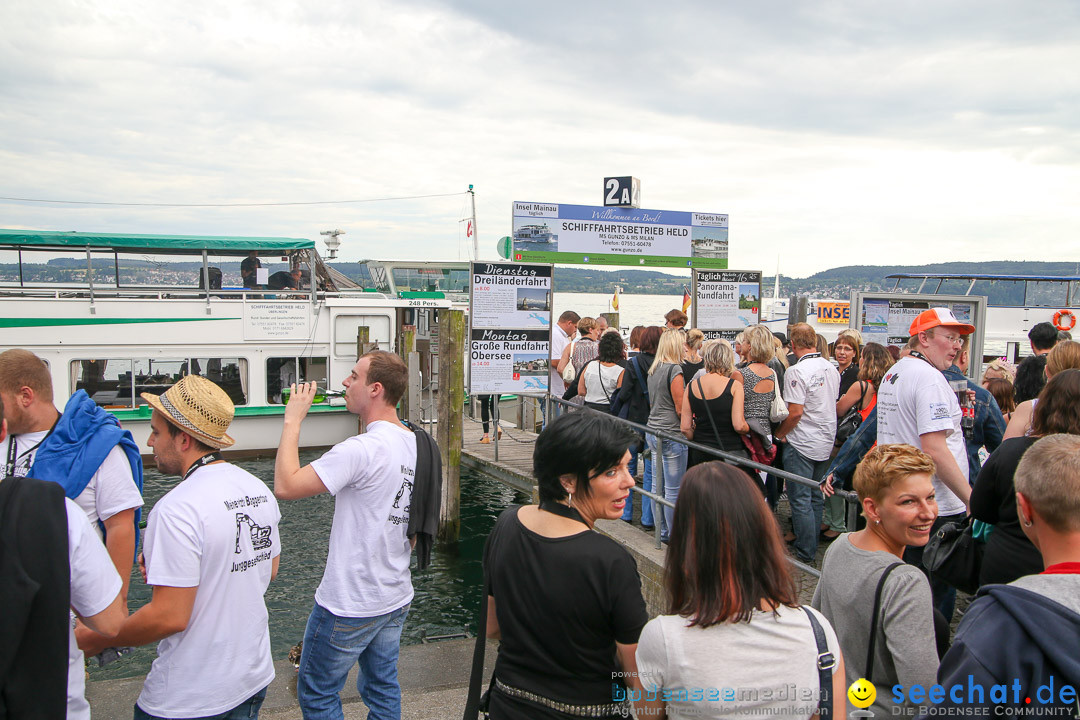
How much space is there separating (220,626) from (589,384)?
5.50 m

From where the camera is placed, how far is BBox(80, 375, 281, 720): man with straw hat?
8.12ft

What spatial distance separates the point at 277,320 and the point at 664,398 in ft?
36.7

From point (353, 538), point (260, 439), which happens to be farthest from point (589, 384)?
point (260, 439)

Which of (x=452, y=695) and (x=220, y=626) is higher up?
(x=220, y=626)

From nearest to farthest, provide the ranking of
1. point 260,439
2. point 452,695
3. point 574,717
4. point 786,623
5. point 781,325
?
point 786,623
point 574,717
point 452,695
point 260,439
point 781,325

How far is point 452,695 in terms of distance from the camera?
14.7ft

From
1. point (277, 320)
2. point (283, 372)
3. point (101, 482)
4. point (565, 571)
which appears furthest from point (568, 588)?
point (283, 372)

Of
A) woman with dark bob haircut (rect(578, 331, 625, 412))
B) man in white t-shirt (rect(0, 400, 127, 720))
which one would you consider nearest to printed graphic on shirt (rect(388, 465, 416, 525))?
man in white t-shirt (rect(0, 400, 127, 720))

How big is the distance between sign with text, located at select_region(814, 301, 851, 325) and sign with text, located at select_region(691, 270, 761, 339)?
20134 mm

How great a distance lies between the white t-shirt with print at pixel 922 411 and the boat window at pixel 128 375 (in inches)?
537

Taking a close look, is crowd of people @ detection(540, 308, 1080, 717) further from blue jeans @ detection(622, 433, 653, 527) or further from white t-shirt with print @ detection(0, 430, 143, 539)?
blue jeans @ detection(622, 433, 653, 527)

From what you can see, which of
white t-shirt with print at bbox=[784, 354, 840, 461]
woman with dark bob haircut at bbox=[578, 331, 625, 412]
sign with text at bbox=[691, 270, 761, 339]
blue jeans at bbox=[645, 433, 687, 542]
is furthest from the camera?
sign with text at bbox=[691, 270, 761, 339]

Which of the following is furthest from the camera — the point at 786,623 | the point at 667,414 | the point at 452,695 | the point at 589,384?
the point at 589,384

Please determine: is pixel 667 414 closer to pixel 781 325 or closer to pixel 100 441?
pixel 100 441
